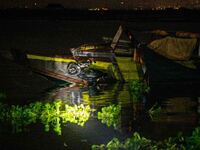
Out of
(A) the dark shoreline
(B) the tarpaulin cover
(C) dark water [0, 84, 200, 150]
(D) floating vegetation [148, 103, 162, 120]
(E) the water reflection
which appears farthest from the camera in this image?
(A) the dark shoreline

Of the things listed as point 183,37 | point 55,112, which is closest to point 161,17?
point 183,37

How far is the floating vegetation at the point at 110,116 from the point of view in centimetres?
853

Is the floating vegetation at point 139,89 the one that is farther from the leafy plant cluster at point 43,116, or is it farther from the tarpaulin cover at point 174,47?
the leafy plant cluster at point 43,116

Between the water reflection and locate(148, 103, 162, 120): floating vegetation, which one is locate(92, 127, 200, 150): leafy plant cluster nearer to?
locate(148, 103, 162, 120): floating vegetation

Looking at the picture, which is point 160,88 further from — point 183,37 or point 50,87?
point 50,87

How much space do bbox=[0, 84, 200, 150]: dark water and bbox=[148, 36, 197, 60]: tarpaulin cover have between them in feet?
9.69

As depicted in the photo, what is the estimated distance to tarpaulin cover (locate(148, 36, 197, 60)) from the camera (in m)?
14.1

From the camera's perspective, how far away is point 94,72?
1459 centimetres

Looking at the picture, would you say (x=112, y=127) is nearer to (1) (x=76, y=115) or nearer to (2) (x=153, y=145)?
(1) (x=76, y=115)

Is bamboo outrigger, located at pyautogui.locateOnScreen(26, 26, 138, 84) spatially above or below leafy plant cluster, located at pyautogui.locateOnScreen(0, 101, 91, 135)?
above

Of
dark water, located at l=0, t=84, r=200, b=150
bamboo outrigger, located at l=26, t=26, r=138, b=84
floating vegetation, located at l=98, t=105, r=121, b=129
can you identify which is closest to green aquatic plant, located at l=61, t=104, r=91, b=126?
dark water, located at l=0, t=84, r=200, b=150

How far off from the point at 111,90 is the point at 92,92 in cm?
67

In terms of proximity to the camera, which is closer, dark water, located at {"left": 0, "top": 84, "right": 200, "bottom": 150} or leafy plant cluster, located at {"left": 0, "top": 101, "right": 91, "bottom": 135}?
A: dark water, located at {"left": 0, "top": 84, "right": 200, "bottom": 150}

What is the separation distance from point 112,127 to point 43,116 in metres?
1.61
